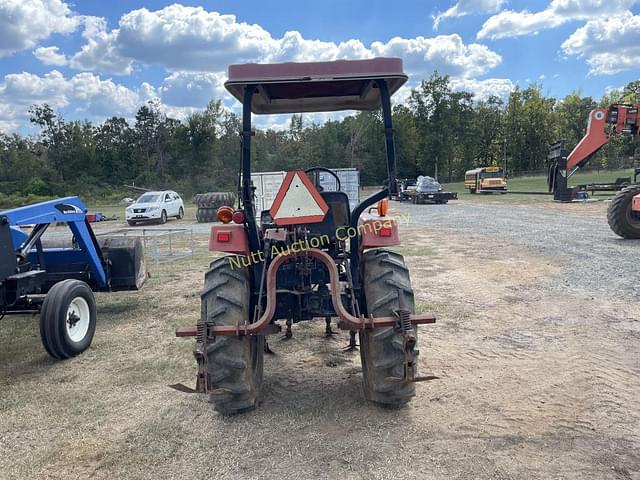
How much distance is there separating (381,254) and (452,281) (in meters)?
4.54

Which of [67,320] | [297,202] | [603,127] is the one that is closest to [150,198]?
[603,127]

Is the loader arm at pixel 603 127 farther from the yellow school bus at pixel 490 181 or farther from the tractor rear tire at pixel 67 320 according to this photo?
the tractor rear tire at pixel 67 320

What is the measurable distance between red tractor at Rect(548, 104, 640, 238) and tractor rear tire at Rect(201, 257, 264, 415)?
34.5 feet

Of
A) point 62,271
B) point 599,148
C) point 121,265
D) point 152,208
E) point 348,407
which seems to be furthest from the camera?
point 152,208

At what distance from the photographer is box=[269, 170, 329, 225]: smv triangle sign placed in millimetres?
3756

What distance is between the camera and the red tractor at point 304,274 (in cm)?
362

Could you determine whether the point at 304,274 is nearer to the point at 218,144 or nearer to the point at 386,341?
the point at 386,341

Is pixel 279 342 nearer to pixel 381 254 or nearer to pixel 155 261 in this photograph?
pixel 381 254

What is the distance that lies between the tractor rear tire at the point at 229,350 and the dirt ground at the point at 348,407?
18 centimetres

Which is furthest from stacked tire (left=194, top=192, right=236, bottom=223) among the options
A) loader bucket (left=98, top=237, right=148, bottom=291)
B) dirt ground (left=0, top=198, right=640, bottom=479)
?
dirt ground (left=0, top=198, right=640, bottom=479)

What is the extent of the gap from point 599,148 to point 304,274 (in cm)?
1891

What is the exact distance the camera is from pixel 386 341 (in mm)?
3682

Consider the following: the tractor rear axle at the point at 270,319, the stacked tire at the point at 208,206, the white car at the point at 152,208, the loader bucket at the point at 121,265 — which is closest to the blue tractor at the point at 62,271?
the loader bucket at the point at 121,265

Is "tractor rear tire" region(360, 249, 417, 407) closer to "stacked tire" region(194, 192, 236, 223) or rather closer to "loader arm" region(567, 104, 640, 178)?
"loader arm" region(567, 104, 640, 178)
